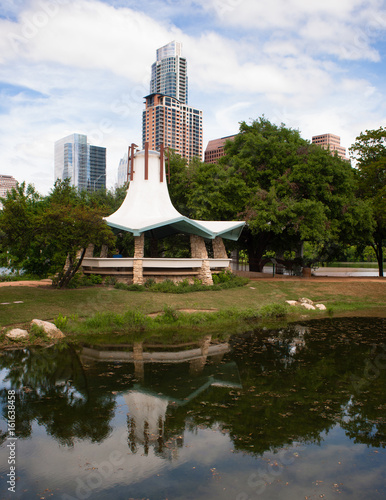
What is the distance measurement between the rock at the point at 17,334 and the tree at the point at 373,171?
26.0m

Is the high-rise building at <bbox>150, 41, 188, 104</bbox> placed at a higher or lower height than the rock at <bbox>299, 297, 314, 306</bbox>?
higher

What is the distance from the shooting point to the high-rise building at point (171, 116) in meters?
45.1

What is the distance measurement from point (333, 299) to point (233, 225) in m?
7.48

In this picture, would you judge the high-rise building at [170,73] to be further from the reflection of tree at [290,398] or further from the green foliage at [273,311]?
the reflection of tree at [290,398]

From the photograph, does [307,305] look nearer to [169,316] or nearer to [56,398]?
[169,316]

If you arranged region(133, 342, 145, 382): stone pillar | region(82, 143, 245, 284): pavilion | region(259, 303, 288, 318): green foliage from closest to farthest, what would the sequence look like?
1. region(133, 342, 145, 382): stone pillar
2. region(259, 303, 288, 318): green foliage
3. region(82, 143, 245, 284): pavilion

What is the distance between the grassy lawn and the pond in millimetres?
3559

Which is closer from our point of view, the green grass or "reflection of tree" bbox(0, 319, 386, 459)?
"reflection of tree" bbox(0, 319, 386, 459)

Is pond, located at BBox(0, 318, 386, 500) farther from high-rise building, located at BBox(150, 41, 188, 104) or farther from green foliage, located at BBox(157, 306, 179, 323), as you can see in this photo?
high-rise building, located at BBox(150, 41, 188, 104)

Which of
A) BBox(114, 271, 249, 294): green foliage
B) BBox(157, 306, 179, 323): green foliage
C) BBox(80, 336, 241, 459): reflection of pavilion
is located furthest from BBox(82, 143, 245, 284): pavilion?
BBox(80, 336, 241, 459): reflection of pavilion

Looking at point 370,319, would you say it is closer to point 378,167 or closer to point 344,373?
point 344,373

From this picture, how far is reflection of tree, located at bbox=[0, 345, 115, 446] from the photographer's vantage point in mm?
6469

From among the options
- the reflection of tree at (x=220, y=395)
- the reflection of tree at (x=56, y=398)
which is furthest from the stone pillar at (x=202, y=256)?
the reflection of tree at (x=56, y=398)

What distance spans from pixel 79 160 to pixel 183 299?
27.0 metres
